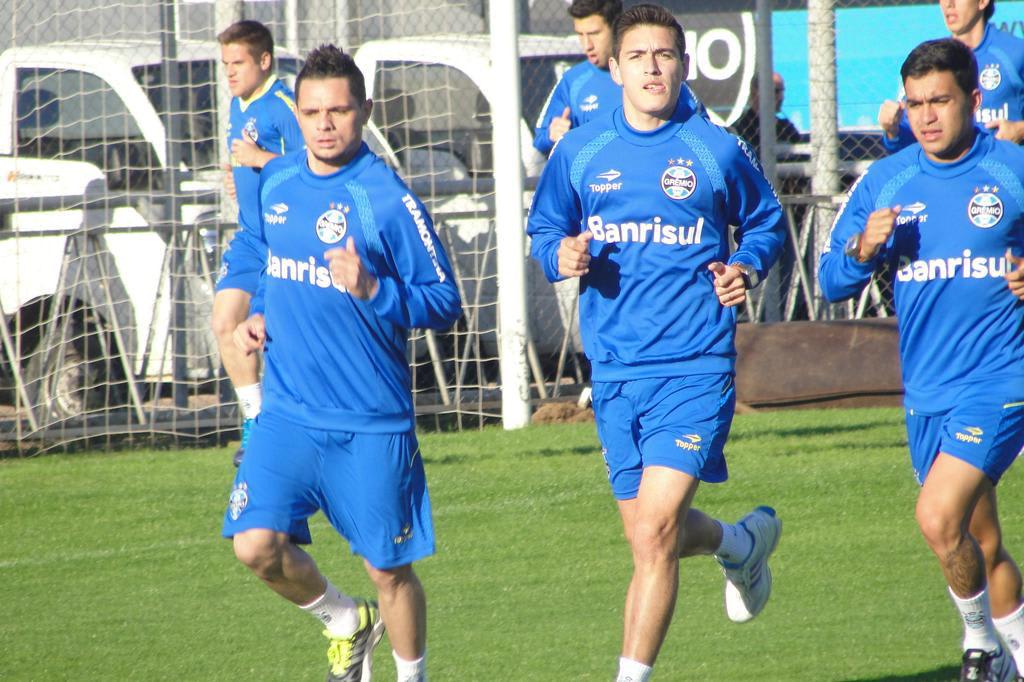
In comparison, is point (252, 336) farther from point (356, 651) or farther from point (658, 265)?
point (658, 265)

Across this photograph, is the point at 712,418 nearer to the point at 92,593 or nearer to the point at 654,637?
the point at 654,637

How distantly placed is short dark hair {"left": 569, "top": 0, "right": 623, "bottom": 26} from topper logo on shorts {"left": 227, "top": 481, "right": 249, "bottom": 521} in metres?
4.92

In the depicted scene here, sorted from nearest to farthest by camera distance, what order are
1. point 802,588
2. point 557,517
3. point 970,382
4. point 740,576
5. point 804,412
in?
point 970,382 < point 740,576 < point 802,588 < point 557,517 < point 804,412

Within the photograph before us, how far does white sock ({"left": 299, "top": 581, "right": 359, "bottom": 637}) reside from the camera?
206 inches

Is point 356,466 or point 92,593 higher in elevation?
point 356,466

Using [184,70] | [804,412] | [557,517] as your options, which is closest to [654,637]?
[557,517]

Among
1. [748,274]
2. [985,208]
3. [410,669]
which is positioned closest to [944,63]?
[985,208]

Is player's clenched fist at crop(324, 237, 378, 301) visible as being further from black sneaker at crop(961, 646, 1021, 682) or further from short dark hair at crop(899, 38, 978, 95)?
black sneaker at crop(961, 646, 1021, 682)

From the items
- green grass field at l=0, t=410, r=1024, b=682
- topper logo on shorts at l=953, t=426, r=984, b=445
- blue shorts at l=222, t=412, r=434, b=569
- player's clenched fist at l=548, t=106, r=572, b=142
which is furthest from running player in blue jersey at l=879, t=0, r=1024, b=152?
blue shorts at l=222, t=412, r=434, b=569

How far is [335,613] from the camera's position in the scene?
17.2 ft

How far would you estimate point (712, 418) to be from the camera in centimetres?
513

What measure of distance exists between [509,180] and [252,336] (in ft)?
18.7

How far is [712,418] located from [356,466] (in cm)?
118

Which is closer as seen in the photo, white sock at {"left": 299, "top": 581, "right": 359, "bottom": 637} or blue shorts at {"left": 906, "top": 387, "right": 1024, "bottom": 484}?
blue shorts at {"left": 906, "top": 387, "right": 1024, "bottom": 484}
